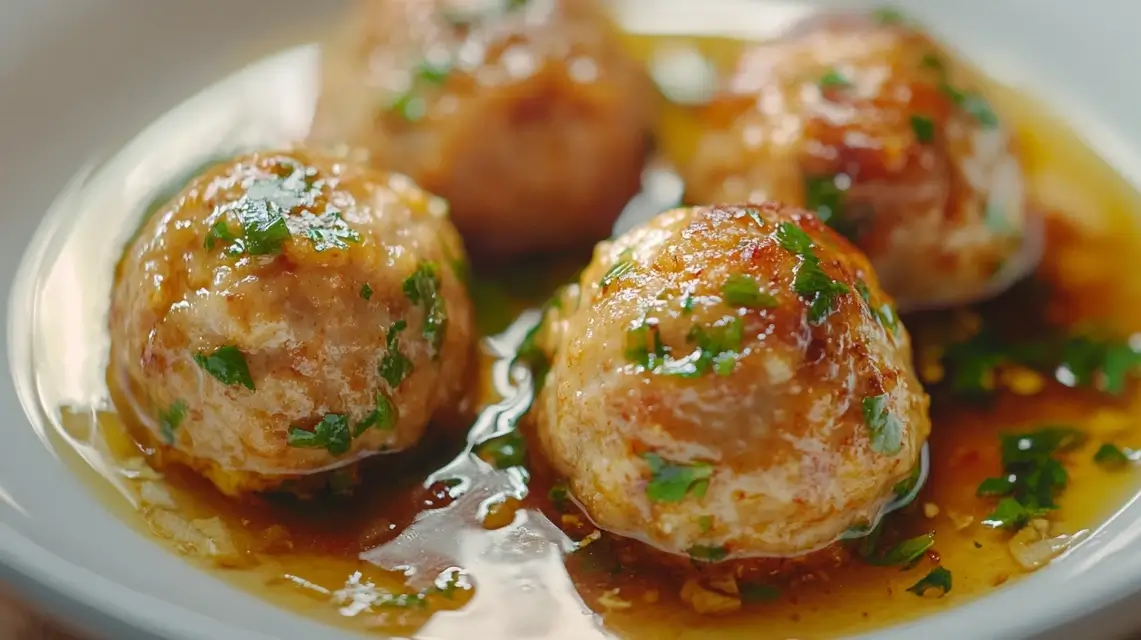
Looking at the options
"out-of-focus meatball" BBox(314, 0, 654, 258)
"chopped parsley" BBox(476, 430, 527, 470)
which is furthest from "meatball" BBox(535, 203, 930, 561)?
"out-of-focus meatball" BBox(314, 0, 654, 258)

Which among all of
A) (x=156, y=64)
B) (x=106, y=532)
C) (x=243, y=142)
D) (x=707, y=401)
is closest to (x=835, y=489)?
(x=707, y=401)

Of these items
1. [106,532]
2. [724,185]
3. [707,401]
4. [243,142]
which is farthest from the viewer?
[243,142]

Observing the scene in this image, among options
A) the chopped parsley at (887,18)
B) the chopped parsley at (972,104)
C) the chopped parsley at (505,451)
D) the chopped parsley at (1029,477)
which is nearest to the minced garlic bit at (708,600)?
the chopped parsley at (505,451)

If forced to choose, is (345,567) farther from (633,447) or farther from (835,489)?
(835,489)

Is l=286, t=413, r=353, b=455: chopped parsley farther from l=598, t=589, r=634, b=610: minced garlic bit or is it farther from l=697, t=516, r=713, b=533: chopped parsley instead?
l=697, t=516, r=713, b=533: chopped parsley

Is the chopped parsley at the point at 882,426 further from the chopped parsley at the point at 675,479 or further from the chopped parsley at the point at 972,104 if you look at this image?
the chopped parsley at the point at 972,104

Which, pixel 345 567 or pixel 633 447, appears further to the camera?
pixel 345 567
